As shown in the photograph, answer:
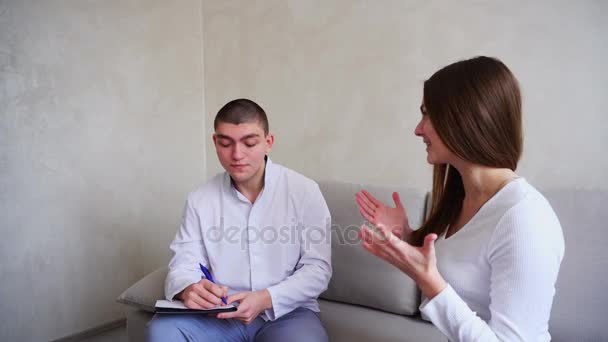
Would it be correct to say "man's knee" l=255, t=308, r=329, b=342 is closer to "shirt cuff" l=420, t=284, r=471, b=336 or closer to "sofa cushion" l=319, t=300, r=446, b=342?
"sofa cushion" l=319, t=300, r=446, b=342

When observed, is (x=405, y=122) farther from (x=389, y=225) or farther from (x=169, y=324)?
(x=169, y=324)

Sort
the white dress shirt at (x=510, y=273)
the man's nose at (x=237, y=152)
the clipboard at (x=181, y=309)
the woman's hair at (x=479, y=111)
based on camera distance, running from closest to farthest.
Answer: the white dress shirt at (x=510, y=273), the woman's hair at (x=479, y=111), the clipboard at (x=181, y=309), the man's nose at (x=237, y=152)

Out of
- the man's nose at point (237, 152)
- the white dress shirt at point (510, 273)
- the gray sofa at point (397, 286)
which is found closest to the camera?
the white dress shirt at point (510, 273)

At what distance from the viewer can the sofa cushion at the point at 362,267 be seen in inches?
78.1

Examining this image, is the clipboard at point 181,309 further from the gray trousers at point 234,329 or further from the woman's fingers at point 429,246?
the woman's fingers at point 429,246

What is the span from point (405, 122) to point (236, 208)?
1039 millimetres

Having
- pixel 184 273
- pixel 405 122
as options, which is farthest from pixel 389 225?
pixel 405 122

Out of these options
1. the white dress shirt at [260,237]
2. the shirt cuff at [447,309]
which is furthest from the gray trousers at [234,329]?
the shirt cuff at [447,309]

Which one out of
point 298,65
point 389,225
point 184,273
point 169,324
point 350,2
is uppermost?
point 350,2

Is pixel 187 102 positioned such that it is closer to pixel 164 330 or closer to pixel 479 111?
pixel 164 330

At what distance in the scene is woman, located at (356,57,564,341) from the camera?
3.55 feet

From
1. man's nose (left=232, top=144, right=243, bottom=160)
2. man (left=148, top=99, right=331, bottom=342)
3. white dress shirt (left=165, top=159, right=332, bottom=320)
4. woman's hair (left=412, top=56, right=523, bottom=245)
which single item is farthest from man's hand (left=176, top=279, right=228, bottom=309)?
woman's hair (left=412, top=56, right=523, bottom=245)

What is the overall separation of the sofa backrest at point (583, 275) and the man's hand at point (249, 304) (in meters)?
1.04

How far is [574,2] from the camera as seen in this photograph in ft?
6.40
